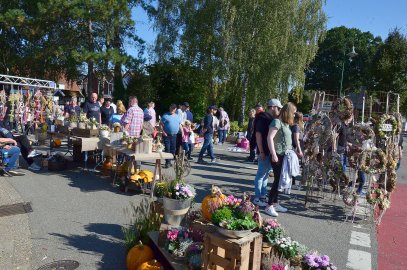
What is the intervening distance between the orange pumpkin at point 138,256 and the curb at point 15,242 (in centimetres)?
113

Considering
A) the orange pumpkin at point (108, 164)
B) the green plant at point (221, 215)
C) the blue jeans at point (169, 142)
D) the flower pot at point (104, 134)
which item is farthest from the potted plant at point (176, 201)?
the blue jeans at point (169, 142)

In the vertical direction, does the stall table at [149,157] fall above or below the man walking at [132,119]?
below

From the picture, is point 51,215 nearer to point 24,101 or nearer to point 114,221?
point 114,221

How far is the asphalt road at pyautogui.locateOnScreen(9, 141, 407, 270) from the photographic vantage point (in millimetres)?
4293

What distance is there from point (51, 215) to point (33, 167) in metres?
3.67

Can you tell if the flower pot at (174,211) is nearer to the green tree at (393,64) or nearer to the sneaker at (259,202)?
the sneaker at (259,202)

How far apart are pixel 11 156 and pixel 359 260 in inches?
275

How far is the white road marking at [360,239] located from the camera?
16.9 feet

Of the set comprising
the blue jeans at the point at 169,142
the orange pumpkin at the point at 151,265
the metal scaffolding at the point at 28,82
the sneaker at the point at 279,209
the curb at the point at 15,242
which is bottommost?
the curb at the point at 15,242

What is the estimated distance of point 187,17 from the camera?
21.9 meters

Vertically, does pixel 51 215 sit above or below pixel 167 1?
below

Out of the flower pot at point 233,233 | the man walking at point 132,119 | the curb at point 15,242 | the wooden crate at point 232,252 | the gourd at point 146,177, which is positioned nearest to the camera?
the wooden crate at point 232,252

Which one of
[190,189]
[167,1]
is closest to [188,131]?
[190,189]

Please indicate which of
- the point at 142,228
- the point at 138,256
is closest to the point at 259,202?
the point at 142,228
